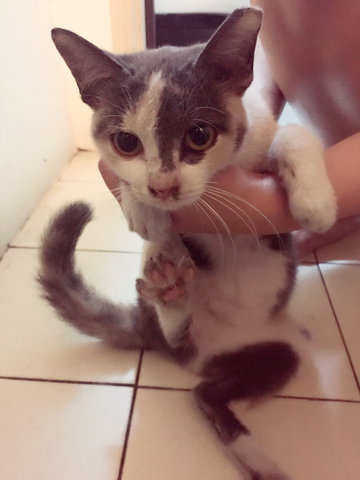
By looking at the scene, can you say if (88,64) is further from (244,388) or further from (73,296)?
(244,388)

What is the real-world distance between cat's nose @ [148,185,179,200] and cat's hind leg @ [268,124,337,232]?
0.71 ft

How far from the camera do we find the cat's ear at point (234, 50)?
2.13 ft

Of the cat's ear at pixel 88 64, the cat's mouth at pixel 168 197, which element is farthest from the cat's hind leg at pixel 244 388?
the cat's ear at pixel 88 64

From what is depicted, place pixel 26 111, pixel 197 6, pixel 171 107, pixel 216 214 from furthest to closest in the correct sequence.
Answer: pixel 197 6, pixel 26 111, pixel 216 214, pixel 171 107

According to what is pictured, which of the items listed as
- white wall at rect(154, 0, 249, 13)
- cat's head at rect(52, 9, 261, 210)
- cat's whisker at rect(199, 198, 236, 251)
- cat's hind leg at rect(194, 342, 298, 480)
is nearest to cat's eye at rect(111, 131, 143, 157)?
cat's head at rect(52, 9, 261, 210)

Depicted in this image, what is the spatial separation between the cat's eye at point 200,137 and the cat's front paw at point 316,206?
180mm

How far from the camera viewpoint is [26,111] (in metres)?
1.41

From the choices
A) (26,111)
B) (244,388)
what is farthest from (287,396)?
(26,111)

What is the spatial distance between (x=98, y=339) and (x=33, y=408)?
21 cm

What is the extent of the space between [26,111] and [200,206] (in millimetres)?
881

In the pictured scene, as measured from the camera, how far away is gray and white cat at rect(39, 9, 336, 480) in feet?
2.25

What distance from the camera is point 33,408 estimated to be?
2.97 ft

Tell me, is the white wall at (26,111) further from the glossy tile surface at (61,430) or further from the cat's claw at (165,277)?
the cat's claw at (165,277)

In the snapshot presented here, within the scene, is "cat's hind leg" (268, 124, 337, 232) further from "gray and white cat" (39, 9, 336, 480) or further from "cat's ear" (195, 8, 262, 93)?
"cat's ear" (195, 8, 262, 93)
